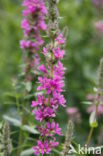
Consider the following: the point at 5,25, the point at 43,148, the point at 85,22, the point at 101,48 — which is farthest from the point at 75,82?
the point at 43,148

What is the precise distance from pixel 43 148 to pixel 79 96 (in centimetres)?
282

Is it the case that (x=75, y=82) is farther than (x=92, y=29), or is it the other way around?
(x=92, y=29)

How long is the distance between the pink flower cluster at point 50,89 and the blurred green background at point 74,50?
2.32 meters

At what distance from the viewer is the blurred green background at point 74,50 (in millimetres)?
5359

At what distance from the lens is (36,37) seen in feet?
11.5

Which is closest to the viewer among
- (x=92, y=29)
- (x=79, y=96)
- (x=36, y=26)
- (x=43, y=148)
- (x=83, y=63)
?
(x=43, y=148)

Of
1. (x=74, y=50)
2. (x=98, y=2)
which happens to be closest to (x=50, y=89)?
(x=74, y=50)

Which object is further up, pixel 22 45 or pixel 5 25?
pixel 5 25

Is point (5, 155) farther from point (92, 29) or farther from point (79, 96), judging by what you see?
point (92, 29)

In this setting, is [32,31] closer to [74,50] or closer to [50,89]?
[50,89]

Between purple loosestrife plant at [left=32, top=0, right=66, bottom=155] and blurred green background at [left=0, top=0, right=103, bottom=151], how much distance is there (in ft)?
7.62

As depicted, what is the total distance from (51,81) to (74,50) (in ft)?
12.2

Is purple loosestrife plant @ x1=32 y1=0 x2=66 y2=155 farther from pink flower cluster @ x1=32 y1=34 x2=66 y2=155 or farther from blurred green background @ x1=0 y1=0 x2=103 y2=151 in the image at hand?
blurred green background @ x1=0 y1=0 x2=103 y2=151

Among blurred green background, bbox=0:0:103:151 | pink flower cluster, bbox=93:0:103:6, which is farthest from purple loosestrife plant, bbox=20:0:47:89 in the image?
pink flower cluster, bbox=93:0:103:6
